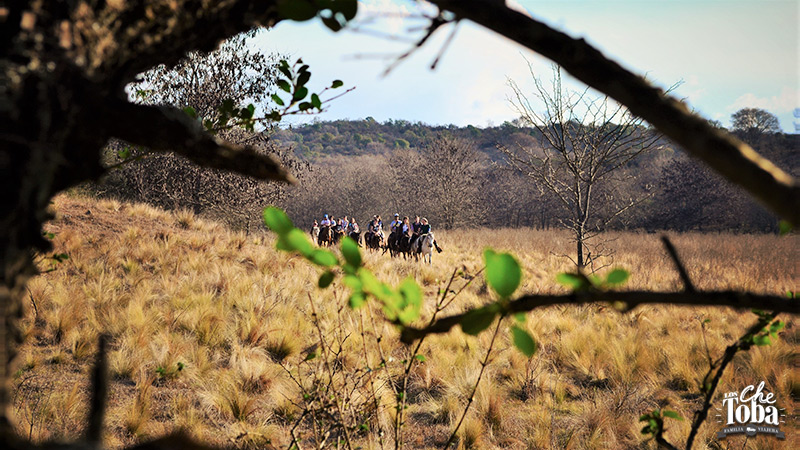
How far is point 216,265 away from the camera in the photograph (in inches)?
313

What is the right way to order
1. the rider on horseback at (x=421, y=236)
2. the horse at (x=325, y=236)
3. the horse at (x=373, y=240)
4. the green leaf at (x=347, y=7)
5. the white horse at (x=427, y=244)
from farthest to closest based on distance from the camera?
the horse at (x=325, y=236)
the horse at (x=373, y=240)
the rider on horseback at (x=421, y=236)
the white horse at (x=427, y=244)
the green leaf at (x=347, y=7)

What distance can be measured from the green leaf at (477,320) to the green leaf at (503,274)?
0.03m

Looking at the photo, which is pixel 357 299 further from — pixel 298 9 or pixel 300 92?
pixel 300 92

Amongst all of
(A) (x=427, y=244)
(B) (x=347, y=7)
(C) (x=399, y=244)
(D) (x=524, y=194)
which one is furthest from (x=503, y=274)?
(D) (x=524, y=194)

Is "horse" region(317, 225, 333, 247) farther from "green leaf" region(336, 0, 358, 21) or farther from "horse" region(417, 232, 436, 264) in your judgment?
"green leaf" region(336, 0, 358, 21)

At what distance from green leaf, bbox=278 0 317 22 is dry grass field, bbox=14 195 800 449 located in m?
1.50

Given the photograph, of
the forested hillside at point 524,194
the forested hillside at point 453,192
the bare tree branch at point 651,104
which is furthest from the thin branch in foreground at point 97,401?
the forested hillside at point 524,194

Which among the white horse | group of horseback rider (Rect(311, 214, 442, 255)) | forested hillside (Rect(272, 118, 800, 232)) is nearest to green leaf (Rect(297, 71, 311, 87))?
the white horse

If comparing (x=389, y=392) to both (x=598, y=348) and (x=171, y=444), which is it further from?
(x=171, y=444)

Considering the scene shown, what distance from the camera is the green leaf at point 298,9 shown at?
23.2 inches

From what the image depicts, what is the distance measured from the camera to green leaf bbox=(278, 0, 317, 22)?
0.59m

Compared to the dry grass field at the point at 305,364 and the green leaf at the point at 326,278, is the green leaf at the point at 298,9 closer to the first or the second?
the green leaf at the point at 326,278

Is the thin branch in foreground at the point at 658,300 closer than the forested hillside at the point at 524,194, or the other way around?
the thin branch in foreground at the point at 658,300

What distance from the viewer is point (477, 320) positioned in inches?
19.6
